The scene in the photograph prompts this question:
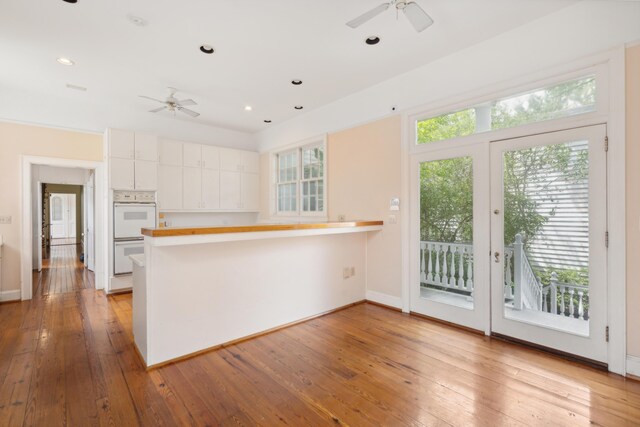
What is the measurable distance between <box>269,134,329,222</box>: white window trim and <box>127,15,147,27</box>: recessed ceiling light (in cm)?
279

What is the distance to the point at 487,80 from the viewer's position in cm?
301

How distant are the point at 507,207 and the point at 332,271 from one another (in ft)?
6.79

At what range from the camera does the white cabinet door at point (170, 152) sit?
517 centimetres

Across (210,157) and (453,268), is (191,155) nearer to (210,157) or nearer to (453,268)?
(210,157)

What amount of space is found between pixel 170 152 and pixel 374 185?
370cm

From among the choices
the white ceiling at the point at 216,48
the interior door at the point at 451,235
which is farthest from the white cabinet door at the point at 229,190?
the interior door at the point at 451,235

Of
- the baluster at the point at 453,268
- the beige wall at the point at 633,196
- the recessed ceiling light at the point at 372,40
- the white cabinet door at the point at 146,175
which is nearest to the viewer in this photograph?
the beige wall at the point at 633,196

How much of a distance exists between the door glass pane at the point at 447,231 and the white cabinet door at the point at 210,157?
13.1 feet

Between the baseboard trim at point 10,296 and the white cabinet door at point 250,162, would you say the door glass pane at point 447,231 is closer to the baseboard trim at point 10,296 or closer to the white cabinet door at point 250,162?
the white cabinet door at point 250,162

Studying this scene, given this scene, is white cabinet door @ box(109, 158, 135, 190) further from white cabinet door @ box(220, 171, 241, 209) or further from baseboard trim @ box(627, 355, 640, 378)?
baseboard trim @ box(627, 355, 640, 378)

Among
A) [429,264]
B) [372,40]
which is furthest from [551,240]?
[372,40]

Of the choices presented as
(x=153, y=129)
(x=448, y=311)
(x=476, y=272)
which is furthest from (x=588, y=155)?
(x=153, y=129)

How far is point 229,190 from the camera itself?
19.8ft

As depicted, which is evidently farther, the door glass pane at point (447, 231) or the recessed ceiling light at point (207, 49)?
the door glass pane at point (447, 231)
